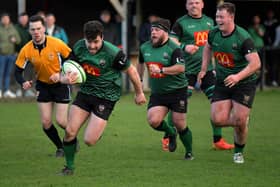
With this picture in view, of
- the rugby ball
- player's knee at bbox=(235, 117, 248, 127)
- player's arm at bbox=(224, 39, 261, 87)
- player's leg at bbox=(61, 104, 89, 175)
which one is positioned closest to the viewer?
the rugby ball

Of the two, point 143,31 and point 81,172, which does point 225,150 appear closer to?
point 81,172

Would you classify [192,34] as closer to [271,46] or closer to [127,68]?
[127,68]

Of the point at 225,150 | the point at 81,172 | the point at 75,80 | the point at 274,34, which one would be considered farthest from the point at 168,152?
the point at 274,34

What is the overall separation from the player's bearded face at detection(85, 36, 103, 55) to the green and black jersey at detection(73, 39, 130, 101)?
0.20 feet

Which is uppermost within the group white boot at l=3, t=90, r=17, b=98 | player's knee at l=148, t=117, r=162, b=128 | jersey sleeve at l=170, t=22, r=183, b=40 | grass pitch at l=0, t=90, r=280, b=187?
jersey sleeve at l=170, t=22, r=183, b=40

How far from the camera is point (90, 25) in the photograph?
9.85 metres

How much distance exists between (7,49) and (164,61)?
10892 mm

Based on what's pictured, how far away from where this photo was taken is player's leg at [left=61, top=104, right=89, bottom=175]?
10289 millimetres

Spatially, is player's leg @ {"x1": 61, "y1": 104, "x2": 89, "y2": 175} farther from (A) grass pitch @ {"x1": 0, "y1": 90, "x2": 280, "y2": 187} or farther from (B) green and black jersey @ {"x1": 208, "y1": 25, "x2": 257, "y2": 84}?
(B) green and black jersey @ {"x1": 208, "y1": 25, "x2": 257, "y2": 84}

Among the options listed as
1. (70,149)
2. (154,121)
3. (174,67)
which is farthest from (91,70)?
(154,121)

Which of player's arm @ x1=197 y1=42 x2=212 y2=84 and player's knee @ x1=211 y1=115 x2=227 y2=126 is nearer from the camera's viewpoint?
player's knee @ x1=211 y1=115 x2=227 y2=126

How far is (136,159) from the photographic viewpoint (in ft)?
38.9

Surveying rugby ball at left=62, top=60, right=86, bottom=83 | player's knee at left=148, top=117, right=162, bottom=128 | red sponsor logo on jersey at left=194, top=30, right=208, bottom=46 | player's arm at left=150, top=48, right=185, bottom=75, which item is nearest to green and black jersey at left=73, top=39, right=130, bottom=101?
rugby ball at left=62, top=60, right=86, bottom=83

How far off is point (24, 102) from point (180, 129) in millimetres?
10242
